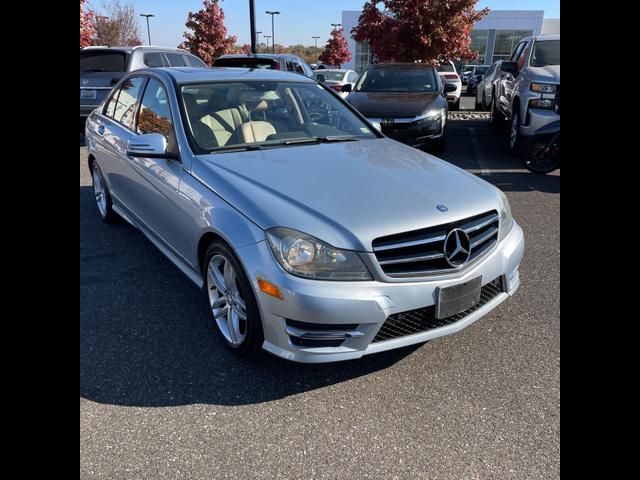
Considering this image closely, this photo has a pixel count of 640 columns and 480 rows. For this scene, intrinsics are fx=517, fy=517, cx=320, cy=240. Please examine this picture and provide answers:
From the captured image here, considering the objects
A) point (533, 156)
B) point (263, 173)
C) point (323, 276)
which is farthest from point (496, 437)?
point (533, 156)

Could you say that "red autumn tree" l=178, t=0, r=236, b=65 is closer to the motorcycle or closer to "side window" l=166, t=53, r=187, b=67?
"side window" l=166, t=53, r=187, b=67

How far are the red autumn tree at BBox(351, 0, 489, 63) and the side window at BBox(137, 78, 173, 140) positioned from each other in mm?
14688

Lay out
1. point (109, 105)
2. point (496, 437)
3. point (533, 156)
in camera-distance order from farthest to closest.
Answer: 1. point (533, 156)
2. point (109, 105)
3. point (496, 437)

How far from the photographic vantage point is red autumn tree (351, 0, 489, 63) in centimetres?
1692

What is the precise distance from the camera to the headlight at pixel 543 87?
7.61 metres

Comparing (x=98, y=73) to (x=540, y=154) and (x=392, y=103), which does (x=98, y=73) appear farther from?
(x=540, y=154)

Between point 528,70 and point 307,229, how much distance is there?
7.23m

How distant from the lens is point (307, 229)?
257 cm

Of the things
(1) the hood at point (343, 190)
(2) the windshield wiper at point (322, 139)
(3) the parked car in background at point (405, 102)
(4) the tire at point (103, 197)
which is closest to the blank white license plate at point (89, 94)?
(4) the tire at point (103, 197)

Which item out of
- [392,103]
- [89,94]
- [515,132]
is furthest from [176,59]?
[515,132]

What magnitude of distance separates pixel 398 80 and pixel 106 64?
18.3 feet

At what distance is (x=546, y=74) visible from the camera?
7.81 meters
